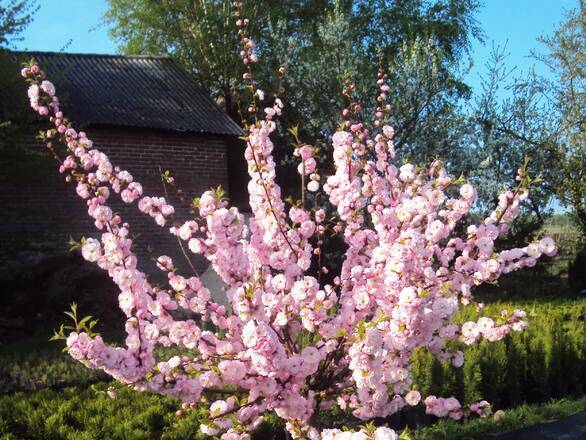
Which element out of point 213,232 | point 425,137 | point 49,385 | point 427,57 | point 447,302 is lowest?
point 49,385

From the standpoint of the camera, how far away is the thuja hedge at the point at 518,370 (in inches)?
260

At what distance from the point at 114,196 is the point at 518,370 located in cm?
1046

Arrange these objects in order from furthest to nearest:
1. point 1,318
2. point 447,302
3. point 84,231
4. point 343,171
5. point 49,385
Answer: point 84,231 < point 1,318 < point 49,385 < point 343,171 < point 447,302

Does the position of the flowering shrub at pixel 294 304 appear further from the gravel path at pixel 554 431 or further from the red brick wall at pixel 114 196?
the red brick wall at pixel 114 196

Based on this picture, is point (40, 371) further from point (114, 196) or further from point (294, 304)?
point (114, 196)

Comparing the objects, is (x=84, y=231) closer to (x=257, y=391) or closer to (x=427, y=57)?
(x=427, y=57)

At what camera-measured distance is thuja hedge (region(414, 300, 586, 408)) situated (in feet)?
21.7

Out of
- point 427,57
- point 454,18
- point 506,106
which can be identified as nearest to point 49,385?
point 427,57

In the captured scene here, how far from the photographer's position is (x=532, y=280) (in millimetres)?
15539

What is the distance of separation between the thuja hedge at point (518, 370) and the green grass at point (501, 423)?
32cm

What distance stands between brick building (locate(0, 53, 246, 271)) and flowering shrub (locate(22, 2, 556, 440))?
898cm

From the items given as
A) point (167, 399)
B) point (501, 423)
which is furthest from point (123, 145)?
point (501, 423)

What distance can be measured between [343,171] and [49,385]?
426 centimetres

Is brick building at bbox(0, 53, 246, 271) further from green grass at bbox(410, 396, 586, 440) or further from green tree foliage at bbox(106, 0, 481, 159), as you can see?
green grass at bbox(410, 396, 586, 440)
